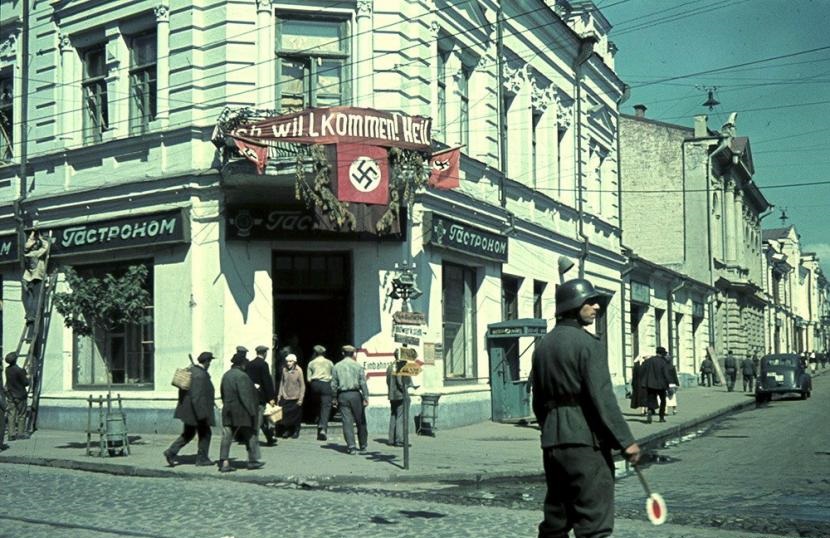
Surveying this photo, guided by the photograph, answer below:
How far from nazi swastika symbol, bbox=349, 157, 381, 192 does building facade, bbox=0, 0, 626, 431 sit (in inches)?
42.7

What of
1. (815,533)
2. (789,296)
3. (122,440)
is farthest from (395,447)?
(789,296)

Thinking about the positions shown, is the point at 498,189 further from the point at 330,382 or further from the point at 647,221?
the point at 647,221

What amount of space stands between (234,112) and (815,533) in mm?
12579

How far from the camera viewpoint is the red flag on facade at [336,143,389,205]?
18.8 metres

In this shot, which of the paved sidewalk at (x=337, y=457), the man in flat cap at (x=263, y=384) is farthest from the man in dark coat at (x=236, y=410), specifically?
the man in flat cap at (x=263, y=384)

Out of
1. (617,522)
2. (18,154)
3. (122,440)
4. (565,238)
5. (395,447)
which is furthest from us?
(565,238)

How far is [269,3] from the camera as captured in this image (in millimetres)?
19844

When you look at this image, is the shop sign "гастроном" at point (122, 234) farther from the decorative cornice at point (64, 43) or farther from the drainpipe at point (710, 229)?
the drainpipe at point (710, 229)

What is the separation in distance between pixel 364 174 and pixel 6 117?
32.0 feet

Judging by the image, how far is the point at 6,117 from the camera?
24031mm

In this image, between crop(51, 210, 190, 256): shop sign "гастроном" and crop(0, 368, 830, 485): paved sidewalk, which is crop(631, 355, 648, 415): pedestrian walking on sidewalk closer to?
crop(0, 368, 830, 485): paved sidewalk

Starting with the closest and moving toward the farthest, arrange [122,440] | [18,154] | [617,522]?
[617,522]
[122,440]
[18,154]

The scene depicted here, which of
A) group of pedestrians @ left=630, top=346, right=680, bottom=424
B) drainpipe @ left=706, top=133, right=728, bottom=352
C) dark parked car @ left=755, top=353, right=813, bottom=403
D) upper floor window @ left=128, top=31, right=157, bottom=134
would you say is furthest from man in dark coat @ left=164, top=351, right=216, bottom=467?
drainpipe @ left=706, top=133, right=728, bottom=352

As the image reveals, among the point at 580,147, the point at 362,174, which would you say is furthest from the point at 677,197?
the point at 362,174
